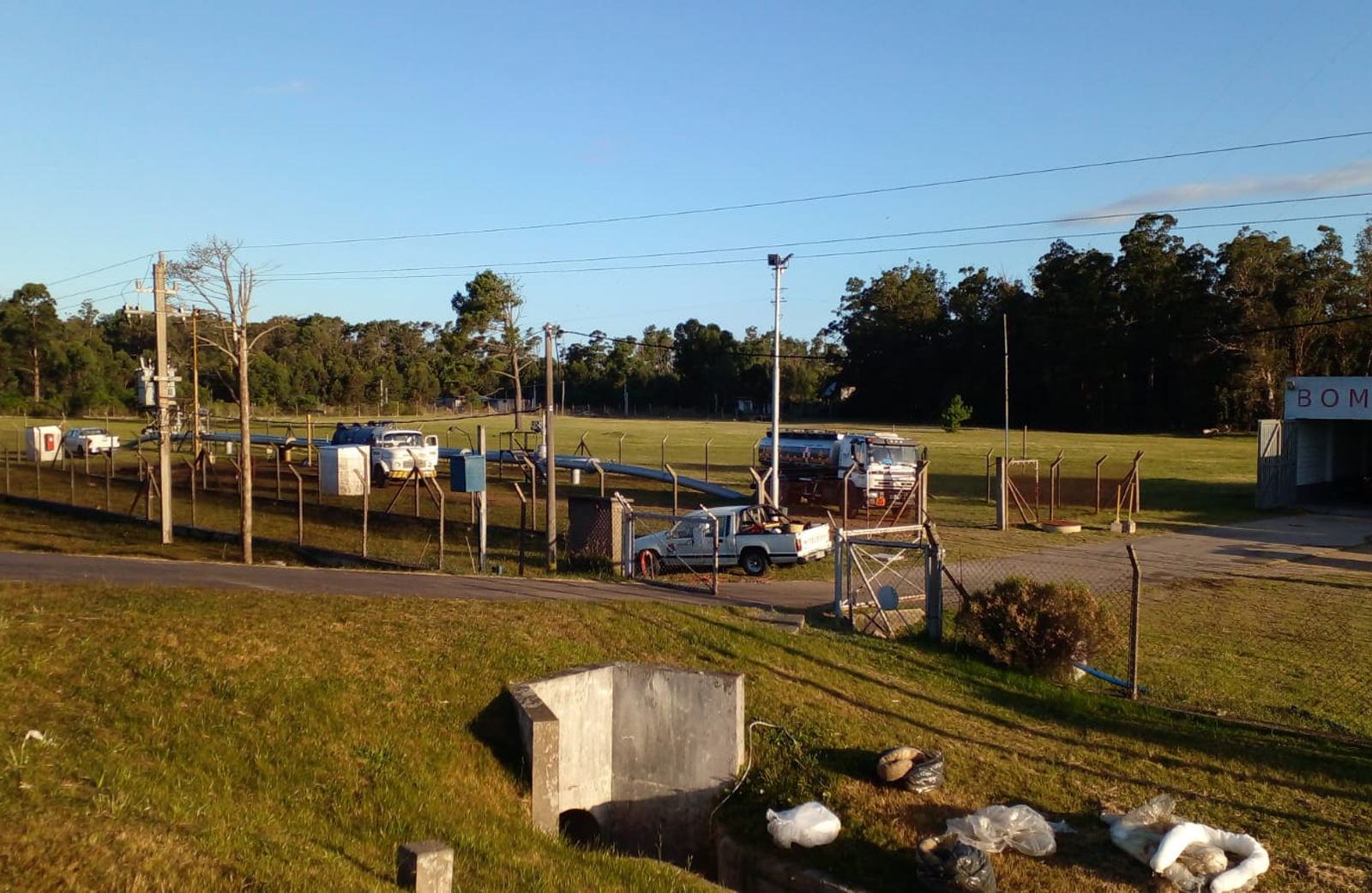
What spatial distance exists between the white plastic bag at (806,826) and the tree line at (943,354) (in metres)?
35.5

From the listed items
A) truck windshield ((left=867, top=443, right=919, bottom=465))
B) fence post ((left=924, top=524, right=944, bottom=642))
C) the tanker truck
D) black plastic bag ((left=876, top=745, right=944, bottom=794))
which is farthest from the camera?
truck windshield ((left=867, top=443, right=919, bottom=465))

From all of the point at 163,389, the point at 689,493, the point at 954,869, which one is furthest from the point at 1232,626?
the point at 163,389

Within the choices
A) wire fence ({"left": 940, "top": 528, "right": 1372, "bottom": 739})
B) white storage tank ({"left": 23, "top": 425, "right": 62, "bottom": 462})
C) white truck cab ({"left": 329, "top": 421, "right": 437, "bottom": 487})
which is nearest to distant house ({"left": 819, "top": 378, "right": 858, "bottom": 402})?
white truck cab ({"left": 329, "top": 421, "right": 437, "bottom": 487})

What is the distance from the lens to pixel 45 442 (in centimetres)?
4953

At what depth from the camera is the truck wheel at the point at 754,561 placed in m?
21.9

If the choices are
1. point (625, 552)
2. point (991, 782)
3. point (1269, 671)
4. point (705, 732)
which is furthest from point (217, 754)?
point (625, 552)

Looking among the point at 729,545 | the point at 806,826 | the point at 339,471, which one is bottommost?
the point at 806,826

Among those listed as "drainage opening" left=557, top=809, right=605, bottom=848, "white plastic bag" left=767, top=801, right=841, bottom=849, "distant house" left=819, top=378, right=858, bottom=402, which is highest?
"distant house" left=819, top=378, right=858, bottom=402

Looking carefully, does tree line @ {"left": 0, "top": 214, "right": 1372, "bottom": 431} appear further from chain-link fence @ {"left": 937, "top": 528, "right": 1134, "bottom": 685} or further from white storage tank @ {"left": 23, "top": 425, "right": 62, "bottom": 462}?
chain-link fence @ {"left": 937, "top": 528, "right": 1134, "bottom": 685}

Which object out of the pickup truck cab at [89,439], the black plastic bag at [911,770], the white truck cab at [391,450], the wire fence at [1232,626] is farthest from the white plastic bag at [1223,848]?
the pickup truck cab at [89,439]

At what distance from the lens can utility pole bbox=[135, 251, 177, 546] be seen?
26828 millimetres

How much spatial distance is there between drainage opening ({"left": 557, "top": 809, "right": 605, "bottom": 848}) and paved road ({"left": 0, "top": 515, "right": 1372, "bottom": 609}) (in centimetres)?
452

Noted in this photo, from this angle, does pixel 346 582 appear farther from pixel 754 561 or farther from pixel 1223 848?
pixel 1223 848

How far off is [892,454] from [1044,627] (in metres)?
21.8
